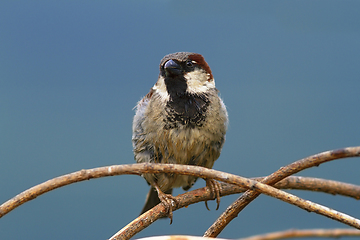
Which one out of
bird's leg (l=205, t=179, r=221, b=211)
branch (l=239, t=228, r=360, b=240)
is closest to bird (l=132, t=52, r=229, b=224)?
bird's leg (l=205, t=179, r=221, b=211)

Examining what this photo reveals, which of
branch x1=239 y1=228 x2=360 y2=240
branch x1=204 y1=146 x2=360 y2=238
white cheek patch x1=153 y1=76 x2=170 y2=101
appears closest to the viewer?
branch x1=204 y1=146 x2=360 y2=238

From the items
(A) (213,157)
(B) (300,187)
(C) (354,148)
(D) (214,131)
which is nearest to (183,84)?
(D) (214,131)

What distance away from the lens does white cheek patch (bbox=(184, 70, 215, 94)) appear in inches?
85.0

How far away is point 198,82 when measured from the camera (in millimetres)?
2197

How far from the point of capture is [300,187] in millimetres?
1833

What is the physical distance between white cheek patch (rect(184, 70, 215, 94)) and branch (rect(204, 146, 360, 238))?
0.76 metres

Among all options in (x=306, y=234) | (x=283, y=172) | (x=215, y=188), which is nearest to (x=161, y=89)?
(x=215, y=188)

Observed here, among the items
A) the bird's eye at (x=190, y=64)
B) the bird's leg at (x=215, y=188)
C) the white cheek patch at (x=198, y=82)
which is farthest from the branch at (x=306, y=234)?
the bird's eye at (x=190, y=64)

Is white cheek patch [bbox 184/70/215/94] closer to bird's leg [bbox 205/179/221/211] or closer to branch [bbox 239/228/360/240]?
bird's leg [bbox 205/179/221/211]

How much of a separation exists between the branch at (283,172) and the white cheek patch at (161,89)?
0.78 metres

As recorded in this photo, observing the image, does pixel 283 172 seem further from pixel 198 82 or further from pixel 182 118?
pixel 198 82

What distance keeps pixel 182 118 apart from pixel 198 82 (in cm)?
26

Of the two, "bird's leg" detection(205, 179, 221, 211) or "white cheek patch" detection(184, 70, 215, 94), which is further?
"white cheek patch" detection(184, 70, 215, 94)

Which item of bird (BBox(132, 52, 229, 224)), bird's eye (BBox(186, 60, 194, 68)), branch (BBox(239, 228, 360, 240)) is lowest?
branch (BBox(239, 228, 360, 240))
